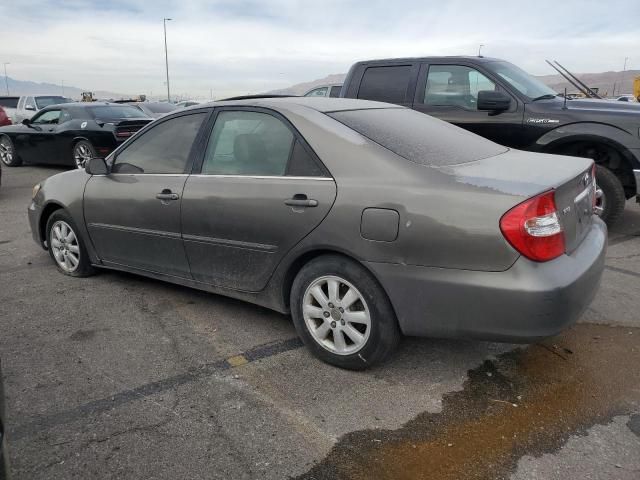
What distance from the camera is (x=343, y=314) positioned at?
3.14m

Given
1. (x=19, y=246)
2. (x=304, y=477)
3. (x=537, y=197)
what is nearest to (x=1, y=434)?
(x=304, y=477)

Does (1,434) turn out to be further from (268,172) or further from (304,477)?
(268,172)

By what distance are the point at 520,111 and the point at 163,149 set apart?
404 centimetres

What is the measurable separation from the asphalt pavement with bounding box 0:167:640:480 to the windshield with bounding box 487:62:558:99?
9.97 feet

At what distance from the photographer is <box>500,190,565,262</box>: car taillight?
2.62m

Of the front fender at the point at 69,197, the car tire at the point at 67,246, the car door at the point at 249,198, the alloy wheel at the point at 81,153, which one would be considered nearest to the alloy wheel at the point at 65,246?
the car tire at the point at 67,246

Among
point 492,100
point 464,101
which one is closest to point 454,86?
point 464,101

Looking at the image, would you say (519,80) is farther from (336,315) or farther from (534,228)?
(336,315)

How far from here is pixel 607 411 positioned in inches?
111

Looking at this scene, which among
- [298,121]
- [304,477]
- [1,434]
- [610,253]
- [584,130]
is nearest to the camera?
[1,434]

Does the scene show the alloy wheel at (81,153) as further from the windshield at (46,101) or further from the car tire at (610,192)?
the windshield at (46,101)

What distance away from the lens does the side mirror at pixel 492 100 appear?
239 inches

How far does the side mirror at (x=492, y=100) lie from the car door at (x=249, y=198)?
3.37 meters

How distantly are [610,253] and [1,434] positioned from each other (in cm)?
543
